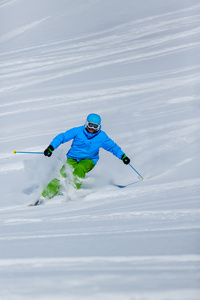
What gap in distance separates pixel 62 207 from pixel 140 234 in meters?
1.36

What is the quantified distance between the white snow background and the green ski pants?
14 cm

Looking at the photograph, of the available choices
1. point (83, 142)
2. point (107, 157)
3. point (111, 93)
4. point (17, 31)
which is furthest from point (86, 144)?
point (17, 31)

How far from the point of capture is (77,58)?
42.1ft

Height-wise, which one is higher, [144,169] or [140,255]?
[140,255]

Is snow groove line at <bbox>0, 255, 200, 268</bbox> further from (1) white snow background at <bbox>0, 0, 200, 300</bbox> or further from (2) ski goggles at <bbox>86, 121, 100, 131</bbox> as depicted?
(2) ski goggles at <bbox>86, 121, 100, 131</bbox>

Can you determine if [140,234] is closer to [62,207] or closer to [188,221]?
[188,221]

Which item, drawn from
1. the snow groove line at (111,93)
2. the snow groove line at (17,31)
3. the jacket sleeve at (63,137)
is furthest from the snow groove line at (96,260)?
the snow groove line at (17,31)

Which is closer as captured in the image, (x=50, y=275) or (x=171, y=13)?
(x=50, y=275)

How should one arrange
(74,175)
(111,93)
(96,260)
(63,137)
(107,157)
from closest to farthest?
(96,260)
(74,175)
(63,137)
(107,157)
(111,93)

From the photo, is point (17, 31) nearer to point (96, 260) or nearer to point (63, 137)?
point (63, 137)

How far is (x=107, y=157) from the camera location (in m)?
6.62

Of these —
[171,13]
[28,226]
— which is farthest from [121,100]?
[171,13]

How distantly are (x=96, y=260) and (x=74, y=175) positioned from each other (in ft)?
7.94

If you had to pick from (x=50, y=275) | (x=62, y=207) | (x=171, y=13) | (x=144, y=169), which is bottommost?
(x=171, y=13)
